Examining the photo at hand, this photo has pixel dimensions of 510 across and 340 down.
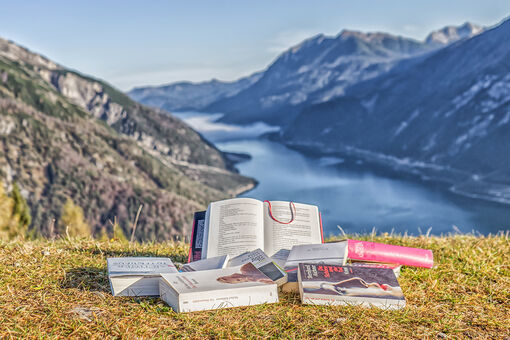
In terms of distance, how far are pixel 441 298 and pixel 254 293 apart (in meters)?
2.30

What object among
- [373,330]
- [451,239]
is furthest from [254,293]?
[451,239]

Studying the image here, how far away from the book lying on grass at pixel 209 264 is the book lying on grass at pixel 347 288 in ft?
3.10

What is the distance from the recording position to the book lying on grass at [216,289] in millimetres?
4605

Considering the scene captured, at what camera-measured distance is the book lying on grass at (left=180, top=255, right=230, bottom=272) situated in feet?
18.0

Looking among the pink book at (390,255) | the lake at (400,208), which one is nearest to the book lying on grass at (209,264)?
the pink book at (390,255)

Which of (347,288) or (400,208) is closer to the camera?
(347,288)

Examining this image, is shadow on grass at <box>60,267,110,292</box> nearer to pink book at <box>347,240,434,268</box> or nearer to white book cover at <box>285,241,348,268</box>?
white book cover at <box>285,241,348,268</box>

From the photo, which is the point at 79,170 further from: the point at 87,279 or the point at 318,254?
the point at 318,254

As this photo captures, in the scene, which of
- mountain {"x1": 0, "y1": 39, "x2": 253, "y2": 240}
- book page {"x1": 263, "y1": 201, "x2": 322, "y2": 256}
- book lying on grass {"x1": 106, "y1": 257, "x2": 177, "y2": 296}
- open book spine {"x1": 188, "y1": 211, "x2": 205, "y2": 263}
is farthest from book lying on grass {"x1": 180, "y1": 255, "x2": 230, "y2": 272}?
mountain {"x1": 0, "y1": 39, "x2": 253, "y2": 240}

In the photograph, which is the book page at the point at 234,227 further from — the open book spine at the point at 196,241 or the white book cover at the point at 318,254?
the white book cover at the point at 318,254

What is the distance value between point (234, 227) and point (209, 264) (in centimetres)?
88

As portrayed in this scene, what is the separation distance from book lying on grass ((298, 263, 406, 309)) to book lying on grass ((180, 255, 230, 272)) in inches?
37.2

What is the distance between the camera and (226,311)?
15.4 feet

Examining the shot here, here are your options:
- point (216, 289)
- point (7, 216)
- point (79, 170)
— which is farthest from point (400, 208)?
point (216, 289)
